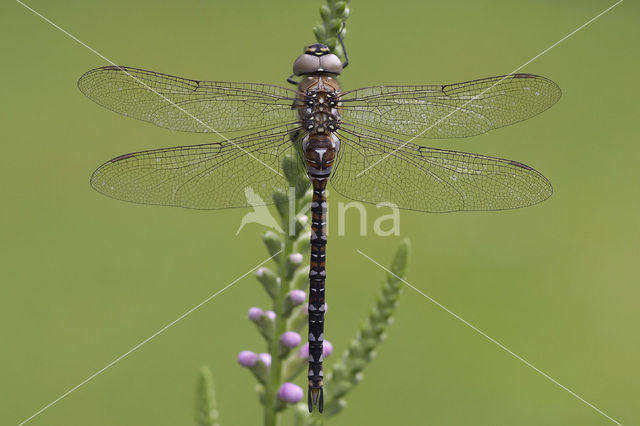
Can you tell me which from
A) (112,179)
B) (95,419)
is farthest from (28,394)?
(112,179)

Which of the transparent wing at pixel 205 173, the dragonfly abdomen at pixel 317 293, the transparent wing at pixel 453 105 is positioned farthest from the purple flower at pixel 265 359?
the transparent wing at pixel 453 105

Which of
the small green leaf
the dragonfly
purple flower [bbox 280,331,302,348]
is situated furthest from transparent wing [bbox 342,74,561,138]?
the small green leaf

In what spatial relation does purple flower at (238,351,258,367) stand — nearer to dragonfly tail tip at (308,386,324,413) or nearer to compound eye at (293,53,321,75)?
dragonfly tail tip at (308,386,324,413)

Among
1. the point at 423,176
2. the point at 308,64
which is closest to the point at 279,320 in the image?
the point at 308,64

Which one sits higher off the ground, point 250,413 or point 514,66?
point 514,66

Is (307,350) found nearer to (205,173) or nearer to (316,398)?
(316,398)

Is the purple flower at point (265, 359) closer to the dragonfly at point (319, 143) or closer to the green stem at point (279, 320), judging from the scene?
the green stem at point (279, 320)

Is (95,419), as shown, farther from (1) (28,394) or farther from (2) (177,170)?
(2) (177,170)
